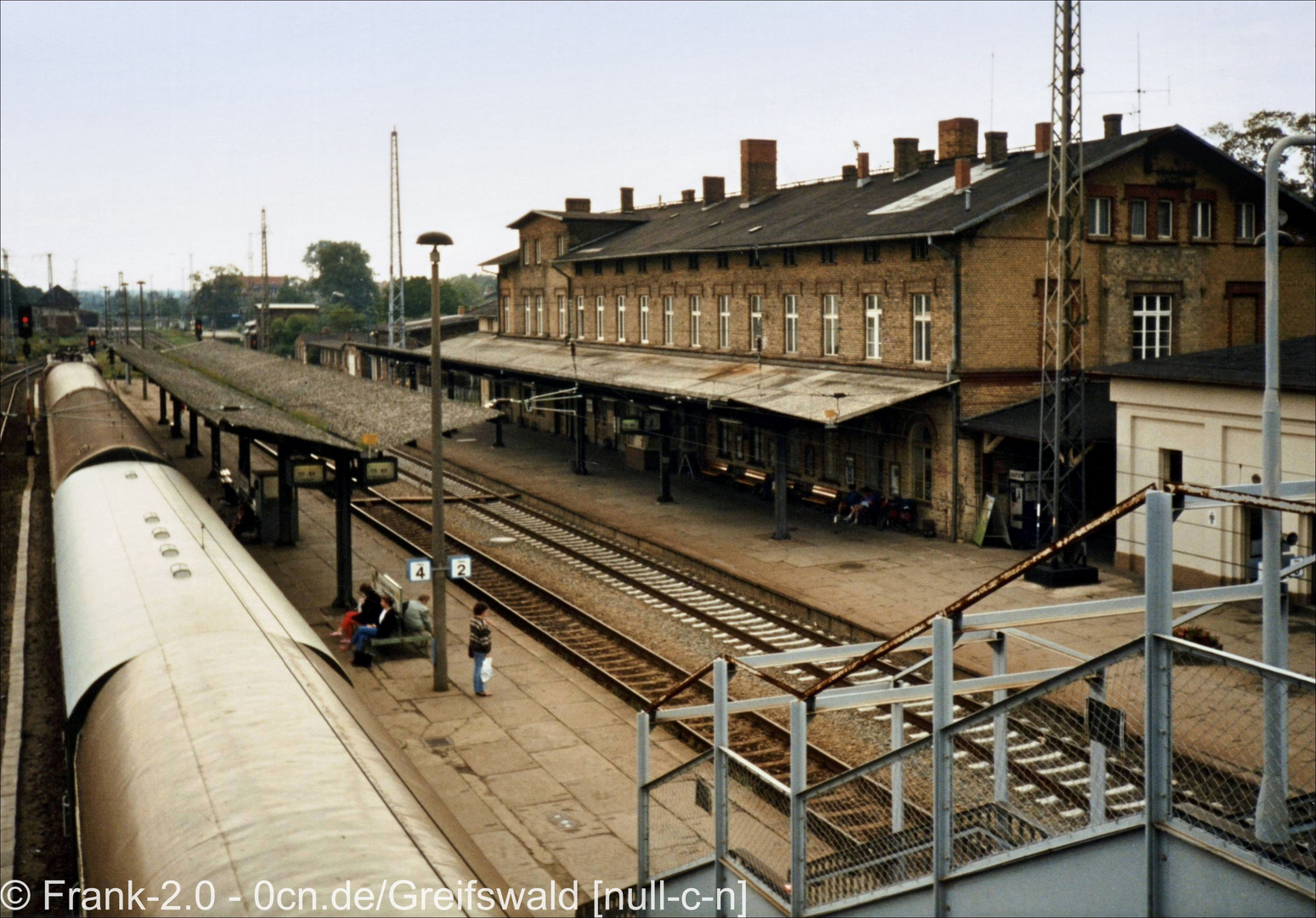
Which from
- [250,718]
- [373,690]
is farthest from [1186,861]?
[373,690]

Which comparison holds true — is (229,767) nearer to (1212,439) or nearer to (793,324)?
(1212,439)

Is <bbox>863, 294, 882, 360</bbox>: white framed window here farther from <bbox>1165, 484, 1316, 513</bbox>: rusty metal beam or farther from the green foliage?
the green foliage

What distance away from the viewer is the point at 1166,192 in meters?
31.4

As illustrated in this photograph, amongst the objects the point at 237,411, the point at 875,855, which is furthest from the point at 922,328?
the point at 875,855

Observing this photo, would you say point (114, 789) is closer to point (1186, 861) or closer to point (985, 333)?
point (1186, 861)

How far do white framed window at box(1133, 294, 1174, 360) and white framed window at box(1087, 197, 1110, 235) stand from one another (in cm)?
197

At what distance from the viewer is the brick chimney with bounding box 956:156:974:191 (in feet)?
107

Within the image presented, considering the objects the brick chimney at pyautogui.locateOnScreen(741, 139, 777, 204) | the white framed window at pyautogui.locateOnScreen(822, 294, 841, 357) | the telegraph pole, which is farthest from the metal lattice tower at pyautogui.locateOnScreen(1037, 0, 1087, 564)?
the brick chimney at pyautogui.locateOnScreen(741, 139, 777, 204)

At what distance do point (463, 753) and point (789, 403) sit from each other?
15.2 metres

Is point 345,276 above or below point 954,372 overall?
above

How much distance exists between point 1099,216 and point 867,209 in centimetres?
659

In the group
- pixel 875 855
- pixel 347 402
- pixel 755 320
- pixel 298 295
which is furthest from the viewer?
pixel 298 295

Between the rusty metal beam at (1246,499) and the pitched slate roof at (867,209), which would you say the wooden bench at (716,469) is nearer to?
the pitched slate roof at (867,209)

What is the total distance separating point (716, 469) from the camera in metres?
39.4
